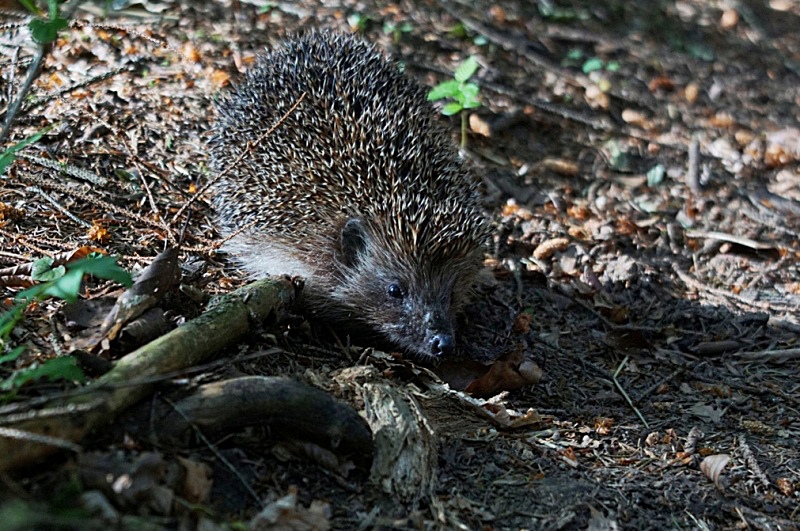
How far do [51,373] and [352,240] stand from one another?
282cm

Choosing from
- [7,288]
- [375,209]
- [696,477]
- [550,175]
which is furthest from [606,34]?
[7,288]

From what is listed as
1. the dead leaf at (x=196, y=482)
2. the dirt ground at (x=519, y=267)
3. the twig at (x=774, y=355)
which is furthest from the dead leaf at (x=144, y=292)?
the twig at (x=774, y=355)

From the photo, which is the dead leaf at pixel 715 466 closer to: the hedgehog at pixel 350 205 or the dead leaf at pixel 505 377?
the dead leaf at pixel 505 377

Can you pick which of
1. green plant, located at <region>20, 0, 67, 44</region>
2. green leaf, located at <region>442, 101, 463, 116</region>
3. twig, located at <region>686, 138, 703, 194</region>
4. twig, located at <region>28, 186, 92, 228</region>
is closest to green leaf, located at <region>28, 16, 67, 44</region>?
green plant, located at <region>20, 0, 67, 44</region>

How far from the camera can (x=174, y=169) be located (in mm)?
6168

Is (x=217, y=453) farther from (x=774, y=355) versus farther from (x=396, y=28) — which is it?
(x=396, y=28)

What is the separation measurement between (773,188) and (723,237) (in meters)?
1.51

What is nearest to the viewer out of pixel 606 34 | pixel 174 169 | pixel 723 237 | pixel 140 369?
pixel 140 369

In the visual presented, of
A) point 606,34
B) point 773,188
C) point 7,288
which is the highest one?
point 7,288

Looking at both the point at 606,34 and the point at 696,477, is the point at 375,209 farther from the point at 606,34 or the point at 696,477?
the point at 606,34

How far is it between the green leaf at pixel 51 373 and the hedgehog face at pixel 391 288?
2.59 metres

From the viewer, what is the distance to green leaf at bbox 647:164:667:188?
317 inches

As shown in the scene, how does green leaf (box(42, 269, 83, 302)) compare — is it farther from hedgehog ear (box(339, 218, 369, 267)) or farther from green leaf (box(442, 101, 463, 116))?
green leaf (box(442, 101, 463, 116))

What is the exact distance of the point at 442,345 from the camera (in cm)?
493
